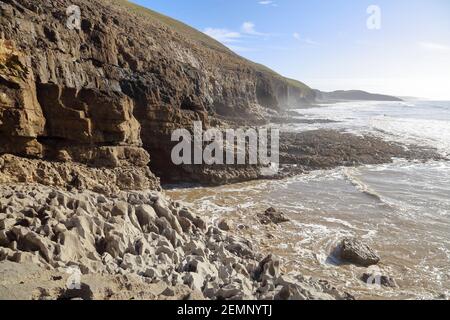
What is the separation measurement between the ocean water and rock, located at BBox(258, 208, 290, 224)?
1.40 ft

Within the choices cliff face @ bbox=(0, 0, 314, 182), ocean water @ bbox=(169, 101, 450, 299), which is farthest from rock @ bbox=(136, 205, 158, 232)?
cliff face @ bbox=(0, 0, 314, 182)

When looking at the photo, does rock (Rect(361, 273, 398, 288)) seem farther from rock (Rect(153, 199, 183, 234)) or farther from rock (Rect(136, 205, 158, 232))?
rock (Rect(136, 205, 158, 232))

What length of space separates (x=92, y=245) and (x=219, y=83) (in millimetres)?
48199

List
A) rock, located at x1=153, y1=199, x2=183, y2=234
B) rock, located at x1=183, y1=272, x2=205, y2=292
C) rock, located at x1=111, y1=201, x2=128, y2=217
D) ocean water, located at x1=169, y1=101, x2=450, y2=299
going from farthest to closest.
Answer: ocean water, located at x1=169, y1=101, x2=450, y2=299
rock, located at x1=153, y1=199, x2=183, y2=234
rock, located at x1=111, y1=201, x2=128, y2=217
rock, located at x1=183, y1=272, x2=205, y2=292

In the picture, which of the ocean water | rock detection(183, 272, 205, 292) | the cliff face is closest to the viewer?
rock detection(183, 272, 205, 292)

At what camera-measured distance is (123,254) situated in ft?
29.0

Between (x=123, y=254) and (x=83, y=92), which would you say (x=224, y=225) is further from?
(x=83, y=92)

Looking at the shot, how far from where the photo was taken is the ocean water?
1134 centimetres

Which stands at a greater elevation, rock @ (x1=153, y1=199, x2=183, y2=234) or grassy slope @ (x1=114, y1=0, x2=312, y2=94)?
grassy slope @ (x1=114, y1=0, x2=312, y2=94)

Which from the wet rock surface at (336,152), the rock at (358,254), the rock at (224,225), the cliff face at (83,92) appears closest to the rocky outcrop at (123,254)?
the rock at (224,225)

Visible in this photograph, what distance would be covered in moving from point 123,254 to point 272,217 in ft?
26.7

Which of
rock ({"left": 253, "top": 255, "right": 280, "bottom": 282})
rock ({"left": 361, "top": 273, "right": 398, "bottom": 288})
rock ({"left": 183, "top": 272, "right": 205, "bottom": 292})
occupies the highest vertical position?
rock ({"left": 183, "top": 272, "right": 205, "bottom": 292})
